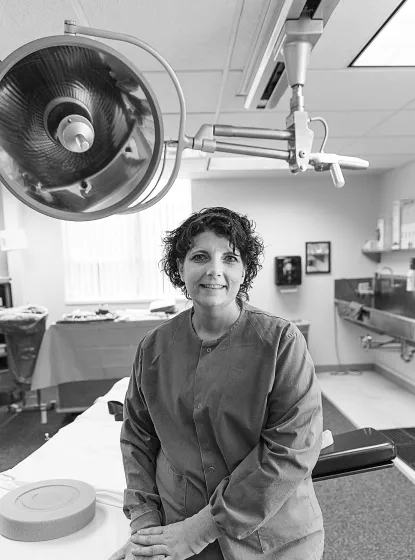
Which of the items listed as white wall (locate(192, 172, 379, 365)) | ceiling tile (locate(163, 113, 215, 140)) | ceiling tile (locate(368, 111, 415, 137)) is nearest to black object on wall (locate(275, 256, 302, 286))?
white wall (locate(192, 172, 379, 365))

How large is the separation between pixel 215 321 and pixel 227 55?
4.77 feet

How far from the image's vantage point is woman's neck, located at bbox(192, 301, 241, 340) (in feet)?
3.83

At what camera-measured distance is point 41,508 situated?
4.15 feet

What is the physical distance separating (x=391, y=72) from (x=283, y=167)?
2427 millimetres

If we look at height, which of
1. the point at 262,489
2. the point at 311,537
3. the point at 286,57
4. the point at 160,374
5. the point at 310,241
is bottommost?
the point at 311,537

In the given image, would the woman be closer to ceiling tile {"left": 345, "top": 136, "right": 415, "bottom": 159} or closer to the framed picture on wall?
ceiling tile {"left": 345, "top": 136, "right": 415, "bottom": 159}

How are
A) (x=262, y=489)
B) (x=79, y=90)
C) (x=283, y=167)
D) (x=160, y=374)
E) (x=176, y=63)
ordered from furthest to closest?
(x=283, y=167) → (x=176, y=63) → (x=160, y=374) → (x=262, y=489) → (x=79, y=90)

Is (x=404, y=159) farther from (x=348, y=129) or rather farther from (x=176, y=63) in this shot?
(x=176, y=63)

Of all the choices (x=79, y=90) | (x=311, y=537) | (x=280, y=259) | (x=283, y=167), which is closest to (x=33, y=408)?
(x=280, y=259)

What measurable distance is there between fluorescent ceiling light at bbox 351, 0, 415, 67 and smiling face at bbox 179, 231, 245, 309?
1.31 meters

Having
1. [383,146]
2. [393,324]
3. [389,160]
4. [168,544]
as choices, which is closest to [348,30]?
[168,544]

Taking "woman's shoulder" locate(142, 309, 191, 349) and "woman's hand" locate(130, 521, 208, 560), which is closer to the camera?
"woman's hand" locate(130, 521, 208, 560)

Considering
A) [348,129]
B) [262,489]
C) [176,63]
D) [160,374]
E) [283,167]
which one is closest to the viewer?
[262,489]

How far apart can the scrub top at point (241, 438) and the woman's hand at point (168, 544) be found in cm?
5
